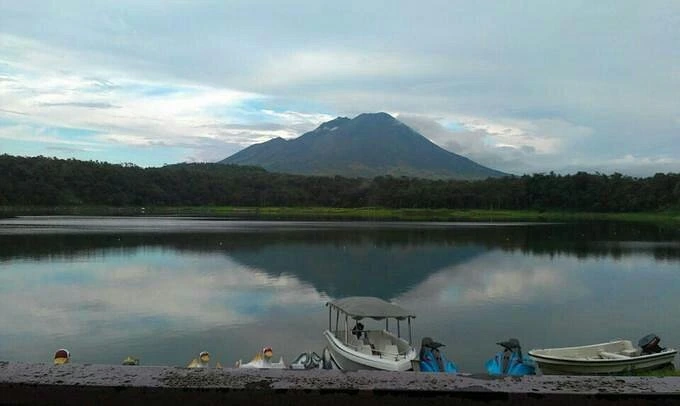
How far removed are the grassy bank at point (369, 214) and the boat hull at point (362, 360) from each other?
254ft

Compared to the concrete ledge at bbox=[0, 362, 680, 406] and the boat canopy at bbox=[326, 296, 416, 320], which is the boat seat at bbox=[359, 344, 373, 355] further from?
the concrete ledge at bbox=[0, 362, 680, 406]

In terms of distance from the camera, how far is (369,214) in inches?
4154

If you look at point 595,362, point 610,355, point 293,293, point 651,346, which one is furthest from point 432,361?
point 293,293

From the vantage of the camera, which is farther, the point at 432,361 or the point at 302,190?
the point at 302,190

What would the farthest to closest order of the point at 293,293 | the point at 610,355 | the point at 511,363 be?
1. the point at 293,293
2. the point at 610,355
3. the point at 511,363

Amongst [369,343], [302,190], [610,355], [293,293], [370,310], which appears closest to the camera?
[610,355]

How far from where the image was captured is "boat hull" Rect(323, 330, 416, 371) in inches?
440

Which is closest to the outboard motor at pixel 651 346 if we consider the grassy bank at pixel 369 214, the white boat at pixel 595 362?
the white boat at pixel 595 362

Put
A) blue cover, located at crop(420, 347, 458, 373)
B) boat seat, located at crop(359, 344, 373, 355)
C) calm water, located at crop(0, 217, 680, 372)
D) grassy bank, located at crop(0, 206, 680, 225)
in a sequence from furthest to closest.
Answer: grassy bank, located at crop(0, 206, 680, 225), calm water, located at crop(0, 217, 680, 372), boat seat, located at crop(359, 344, 373, 355), blue cover, located at crop(420, 347, 458, 373)

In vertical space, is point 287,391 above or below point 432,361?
above

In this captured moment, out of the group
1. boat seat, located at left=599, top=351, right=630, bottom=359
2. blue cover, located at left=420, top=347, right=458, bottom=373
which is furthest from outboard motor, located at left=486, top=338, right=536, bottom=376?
boat seat, located at left=599, top=351, right=630, bottom=359

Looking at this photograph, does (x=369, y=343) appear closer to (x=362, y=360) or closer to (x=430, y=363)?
(x=362, y=360)

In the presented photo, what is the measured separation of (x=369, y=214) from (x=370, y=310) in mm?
91821

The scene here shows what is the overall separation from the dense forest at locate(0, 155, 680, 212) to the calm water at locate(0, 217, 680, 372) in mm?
65683
